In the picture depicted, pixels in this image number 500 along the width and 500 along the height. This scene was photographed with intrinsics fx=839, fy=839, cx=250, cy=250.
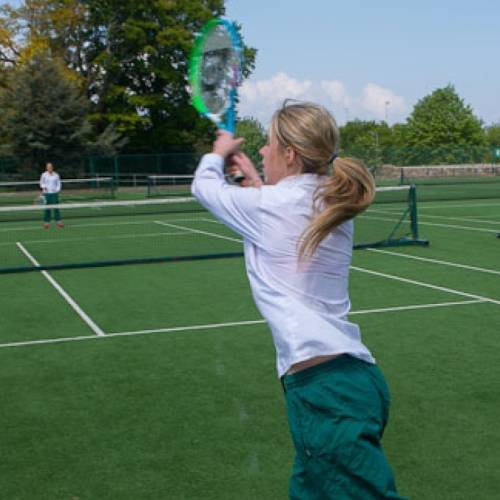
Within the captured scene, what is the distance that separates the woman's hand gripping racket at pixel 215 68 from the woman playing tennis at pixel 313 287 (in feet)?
3.08

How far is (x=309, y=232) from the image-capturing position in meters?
2.74

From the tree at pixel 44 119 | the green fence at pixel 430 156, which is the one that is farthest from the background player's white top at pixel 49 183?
the green fence at pixel 430 156

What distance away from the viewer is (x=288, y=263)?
2.79 meters

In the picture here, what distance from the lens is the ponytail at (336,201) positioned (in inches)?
108

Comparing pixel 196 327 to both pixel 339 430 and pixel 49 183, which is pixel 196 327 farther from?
pixel 49 183

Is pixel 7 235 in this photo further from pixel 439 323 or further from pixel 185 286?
pixel 439 323

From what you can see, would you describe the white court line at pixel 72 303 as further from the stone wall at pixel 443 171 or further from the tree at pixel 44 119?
the stone wall at pixel 443 171

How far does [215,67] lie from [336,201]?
1.48m

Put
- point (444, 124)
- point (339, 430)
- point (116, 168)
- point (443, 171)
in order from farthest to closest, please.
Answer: point (444, 124)
point (443, 171)
point (116, 168)
point (339, 430)

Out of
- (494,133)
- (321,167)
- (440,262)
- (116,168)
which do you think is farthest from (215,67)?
(494,133)

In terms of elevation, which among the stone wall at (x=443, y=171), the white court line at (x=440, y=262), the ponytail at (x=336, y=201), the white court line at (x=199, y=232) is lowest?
the white court line at (x=440, y=262)

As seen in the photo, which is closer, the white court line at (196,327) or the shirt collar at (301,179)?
the shirt collar at (301,179)

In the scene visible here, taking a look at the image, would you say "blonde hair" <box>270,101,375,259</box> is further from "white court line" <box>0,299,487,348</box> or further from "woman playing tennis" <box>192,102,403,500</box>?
"white court line" <box>0,299,487,348</box>

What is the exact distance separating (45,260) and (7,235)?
233 inches
